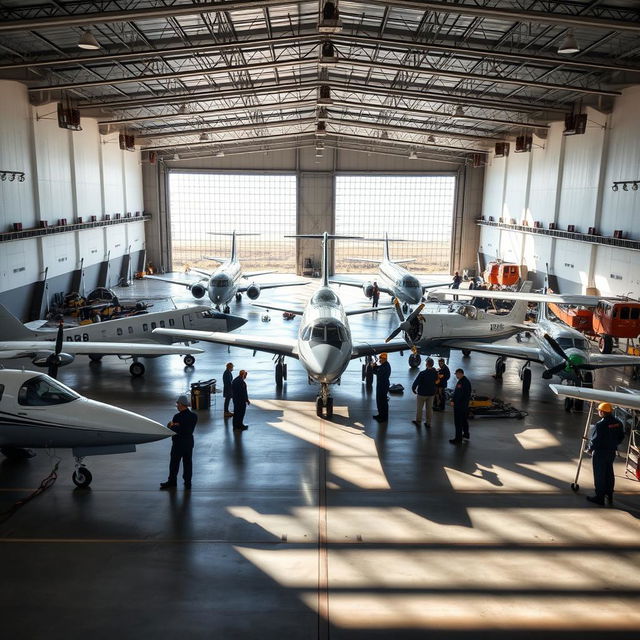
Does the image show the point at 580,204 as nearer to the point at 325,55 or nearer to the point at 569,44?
the point at 569,44

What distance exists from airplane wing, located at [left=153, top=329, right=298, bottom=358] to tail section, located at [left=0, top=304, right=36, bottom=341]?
409cm

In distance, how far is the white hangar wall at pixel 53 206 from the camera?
28234 millimetres

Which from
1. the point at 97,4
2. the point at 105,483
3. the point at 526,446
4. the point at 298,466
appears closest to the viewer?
the point at 105,483

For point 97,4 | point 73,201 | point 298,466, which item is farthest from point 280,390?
point 73,201

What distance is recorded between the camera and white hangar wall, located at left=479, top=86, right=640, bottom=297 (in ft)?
91.8

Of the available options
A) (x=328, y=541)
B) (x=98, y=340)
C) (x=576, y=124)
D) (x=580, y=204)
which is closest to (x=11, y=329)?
A: (x=98, y=340)

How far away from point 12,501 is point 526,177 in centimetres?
3953

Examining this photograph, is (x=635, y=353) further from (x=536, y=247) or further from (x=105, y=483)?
(x=105, y=483)

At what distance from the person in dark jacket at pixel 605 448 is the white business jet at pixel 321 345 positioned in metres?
6.44

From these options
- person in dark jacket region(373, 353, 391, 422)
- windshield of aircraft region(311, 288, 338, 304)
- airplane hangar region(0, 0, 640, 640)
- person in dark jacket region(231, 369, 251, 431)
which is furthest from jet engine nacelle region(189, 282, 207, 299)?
person in dark jacket region(373, 353, 391, 422)

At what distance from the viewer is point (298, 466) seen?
12.9m

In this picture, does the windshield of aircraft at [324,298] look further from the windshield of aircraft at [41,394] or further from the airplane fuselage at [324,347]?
the windshield of aircraft at [41,394]

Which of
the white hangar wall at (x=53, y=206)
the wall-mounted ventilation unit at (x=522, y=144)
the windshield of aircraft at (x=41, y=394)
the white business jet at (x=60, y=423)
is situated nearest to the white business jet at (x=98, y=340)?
the windshield of aircraft at (x=41, y=394)

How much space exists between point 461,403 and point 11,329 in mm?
14301
